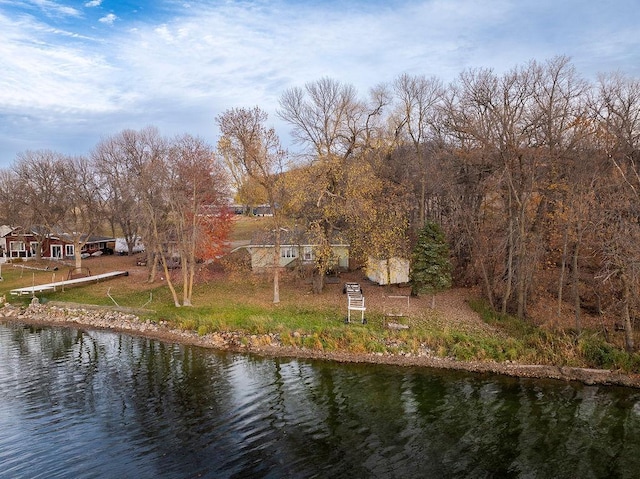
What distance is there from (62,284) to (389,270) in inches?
948

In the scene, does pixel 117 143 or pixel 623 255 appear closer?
pixel 623 255

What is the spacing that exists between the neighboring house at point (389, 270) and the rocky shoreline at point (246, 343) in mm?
8858

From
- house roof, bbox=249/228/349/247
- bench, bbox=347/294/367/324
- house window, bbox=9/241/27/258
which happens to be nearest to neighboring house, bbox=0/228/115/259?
house window, bbox=9/241/27/258

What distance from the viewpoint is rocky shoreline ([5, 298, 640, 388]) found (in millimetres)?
19016

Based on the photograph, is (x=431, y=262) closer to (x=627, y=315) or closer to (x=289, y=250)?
(x=627, y=315)

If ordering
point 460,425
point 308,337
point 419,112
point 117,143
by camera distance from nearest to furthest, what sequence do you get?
point 460,425 → point 308,337 → point 419,112 → point 117,143

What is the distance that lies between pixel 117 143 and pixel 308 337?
32966 mm

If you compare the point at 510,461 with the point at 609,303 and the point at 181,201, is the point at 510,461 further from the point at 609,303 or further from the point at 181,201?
the point at 181,201

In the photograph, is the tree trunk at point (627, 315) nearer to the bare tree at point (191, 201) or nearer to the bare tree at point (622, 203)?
the bare tree at point (622, 203)

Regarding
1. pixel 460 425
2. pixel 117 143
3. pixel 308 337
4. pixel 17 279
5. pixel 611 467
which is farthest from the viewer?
pixel 117 143

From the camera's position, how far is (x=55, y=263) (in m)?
46.9

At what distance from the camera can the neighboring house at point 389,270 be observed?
1166 inches

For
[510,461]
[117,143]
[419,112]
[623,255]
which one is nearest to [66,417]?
[510,461]

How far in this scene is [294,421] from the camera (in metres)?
15.3
